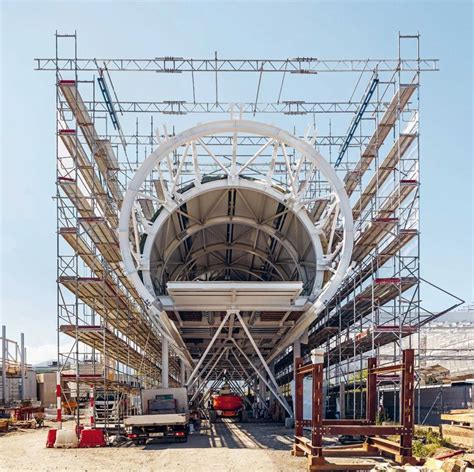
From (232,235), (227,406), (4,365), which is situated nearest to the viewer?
(232,235)

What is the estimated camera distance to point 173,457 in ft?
57.6

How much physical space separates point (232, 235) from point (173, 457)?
54.5 ft

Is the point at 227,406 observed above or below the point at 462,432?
below

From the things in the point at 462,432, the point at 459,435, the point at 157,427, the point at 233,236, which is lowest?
the point at 157,427

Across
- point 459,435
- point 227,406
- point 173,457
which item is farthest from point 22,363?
point 459,435

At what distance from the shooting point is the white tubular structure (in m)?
23.0

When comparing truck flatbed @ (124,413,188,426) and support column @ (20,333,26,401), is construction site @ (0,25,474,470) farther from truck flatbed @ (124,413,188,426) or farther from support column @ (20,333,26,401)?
support column @ (20,333,26,401)

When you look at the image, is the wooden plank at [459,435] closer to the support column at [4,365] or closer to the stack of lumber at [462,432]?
the stack of lumber at [462,432]

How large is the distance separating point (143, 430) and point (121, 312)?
12075mm

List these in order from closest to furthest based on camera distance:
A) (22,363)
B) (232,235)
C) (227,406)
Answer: (232,235) → (227,406) → (22,363)

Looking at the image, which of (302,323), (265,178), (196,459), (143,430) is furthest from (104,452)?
(265,178)

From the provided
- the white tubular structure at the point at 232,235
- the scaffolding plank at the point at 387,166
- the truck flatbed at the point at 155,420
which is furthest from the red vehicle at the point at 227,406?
the truck flatbed at the point at 155,420

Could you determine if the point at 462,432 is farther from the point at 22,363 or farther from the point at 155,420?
the point at 22,363

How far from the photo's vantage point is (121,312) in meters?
33.7
